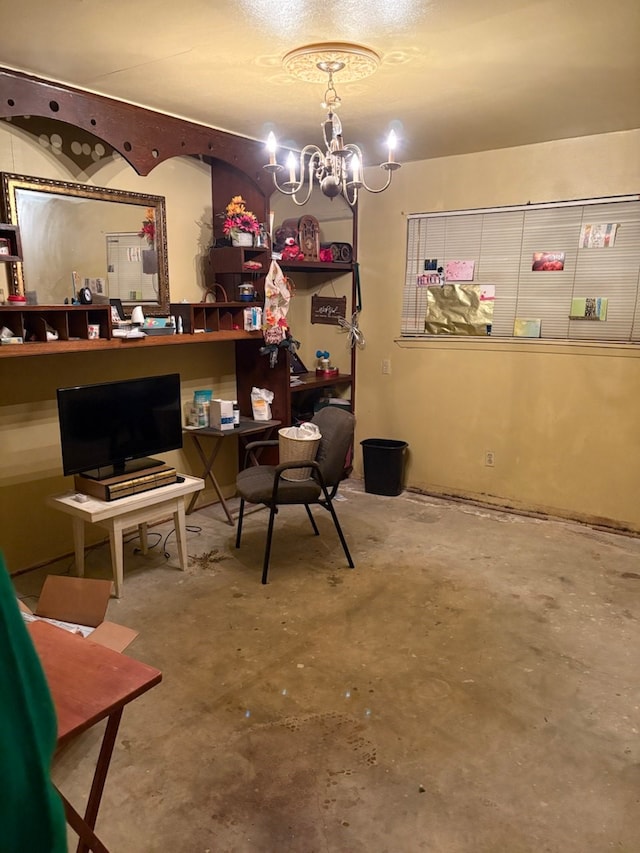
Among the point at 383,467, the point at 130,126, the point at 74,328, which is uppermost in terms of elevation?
the point at 130,126

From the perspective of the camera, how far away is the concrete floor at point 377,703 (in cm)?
177

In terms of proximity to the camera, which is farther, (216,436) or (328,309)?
(328,309)

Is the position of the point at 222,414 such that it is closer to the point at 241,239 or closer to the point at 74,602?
the point at 241,239

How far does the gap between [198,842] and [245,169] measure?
359 cm

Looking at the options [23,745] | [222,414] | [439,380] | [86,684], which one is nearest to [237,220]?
[222,414]

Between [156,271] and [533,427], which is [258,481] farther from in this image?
[533,427]

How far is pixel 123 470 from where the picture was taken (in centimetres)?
317

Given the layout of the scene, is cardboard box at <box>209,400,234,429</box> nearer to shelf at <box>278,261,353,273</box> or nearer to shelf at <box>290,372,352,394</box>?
shelf at <box>290,372,352,394</box>

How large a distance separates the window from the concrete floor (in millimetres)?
1493

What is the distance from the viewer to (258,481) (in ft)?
11.1

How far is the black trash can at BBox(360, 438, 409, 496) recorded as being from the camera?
4.56 metres

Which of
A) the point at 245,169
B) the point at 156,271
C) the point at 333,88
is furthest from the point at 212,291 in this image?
the point at 333,88

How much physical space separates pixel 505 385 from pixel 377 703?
8.68 ft

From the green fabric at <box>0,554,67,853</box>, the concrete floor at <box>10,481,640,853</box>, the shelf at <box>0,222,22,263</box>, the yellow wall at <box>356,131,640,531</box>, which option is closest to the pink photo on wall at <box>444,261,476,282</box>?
the yellow wall at <box>356,131,640,531</box>
